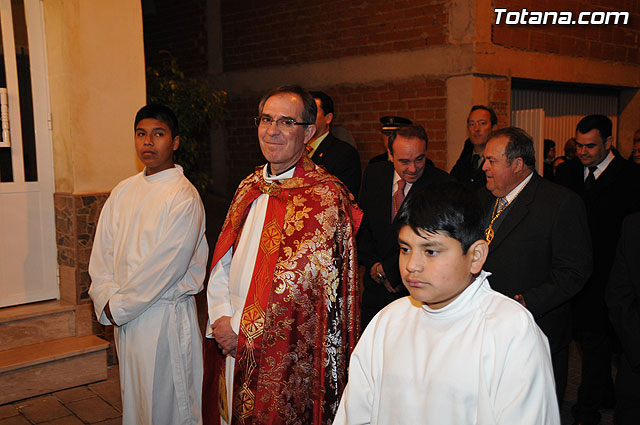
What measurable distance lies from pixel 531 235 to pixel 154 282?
200 centimetres

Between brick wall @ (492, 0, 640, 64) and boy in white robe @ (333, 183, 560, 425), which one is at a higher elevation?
brick wall @ (492, 0, 640, 64)

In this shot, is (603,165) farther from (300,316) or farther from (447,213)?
(447,213)

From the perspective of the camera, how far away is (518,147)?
305cm

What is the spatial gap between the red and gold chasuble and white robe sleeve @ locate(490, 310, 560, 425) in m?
1.17

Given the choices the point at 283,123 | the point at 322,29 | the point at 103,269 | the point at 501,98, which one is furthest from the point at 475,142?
the point at 322,29

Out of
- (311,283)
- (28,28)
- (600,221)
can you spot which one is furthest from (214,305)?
(28,28)

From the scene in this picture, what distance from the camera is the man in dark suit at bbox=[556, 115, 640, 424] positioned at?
3.99 meters

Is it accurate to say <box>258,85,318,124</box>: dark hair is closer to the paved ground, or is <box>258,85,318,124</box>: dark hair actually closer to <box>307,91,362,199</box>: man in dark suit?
<box>307,91,362,199</box>: man in dark suit

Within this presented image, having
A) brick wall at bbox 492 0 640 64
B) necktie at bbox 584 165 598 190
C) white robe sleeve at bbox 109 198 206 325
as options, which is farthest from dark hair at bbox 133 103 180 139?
brick wall at bbox 492 0 640 64

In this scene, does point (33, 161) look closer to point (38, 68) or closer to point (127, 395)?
point (38, 68)

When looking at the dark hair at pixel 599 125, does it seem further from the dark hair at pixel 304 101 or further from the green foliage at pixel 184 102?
the green foliage at pixel 184 102

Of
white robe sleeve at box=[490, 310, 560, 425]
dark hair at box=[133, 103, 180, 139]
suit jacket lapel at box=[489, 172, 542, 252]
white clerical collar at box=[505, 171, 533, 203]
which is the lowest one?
white robe sleeve at box=[490, 310, 560, 425]

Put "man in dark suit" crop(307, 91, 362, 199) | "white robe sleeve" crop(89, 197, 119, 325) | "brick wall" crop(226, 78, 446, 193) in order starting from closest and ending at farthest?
1. "white robe sleeve" crop(89, 197, 119, 325)
2. "man in dark suit" crop(307, 91, 362, 199)
3. "brick wall" crop(226, 78, 446, 193)

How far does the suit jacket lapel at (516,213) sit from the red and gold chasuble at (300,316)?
0.79m
